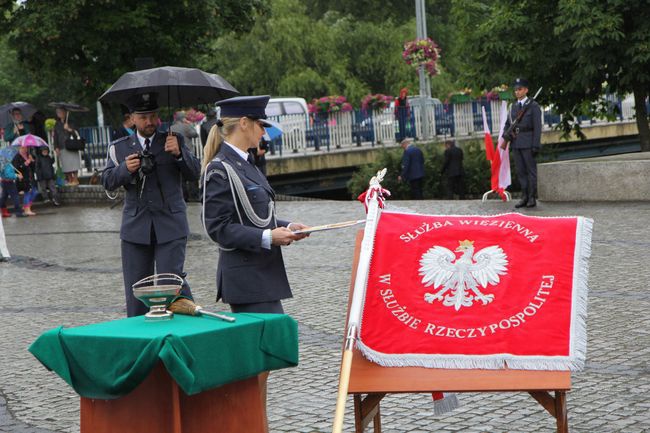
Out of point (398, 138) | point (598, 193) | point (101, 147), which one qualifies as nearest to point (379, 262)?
point (598, 193)

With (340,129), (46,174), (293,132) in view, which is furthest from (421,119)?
(46,174)

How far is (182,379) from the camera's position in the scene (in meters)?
4.28

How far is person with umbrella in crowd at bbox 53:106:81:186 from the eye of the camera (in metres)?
26.8

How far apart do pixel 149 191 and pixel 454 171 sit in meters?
19.4

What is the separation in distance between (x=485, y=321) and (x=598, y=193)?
13993 mm

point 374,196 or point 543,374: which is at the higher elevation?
point 374,196

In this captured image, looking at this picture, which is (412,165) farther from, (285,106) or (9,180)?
(285,106)

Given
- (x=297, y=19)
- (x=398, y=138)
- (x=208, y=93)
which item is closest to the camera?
(x=208, y=93)

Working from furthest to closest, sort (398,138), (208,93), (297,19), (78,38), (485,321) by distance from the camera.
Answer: (297,19), (398,138), (78,38), (208,93), (485,321)

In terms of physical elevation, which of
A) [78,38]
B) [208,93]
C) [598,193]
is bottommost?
[598,193]

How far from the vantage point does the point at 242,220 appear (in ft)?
18.8

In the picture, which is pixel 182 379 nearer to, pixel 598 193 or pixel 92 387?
pixel 92 387

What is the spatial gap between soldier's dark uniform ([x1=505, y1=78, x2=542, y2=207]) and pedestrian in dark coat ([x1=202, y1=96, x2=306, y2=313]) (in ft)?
42.1

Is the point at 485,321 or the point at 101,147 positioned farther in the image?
the point at 101,147
